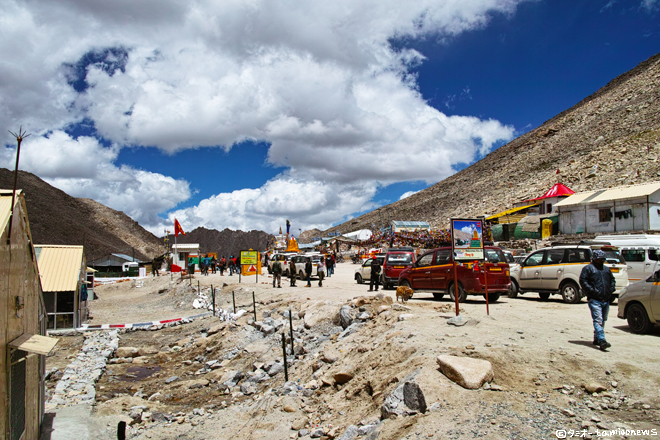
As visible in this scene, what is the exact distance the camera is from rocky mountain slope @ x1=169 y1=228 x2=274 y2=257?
9538 centimetres

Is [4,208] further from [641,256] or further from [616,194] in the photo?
[616,194]

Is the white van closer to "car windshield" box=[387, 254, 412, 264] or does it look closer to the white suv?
the white suv

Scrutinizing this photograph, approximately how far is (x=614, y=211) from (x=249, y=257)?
27604 millimetres

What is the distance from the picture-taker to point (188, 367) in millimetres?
14008

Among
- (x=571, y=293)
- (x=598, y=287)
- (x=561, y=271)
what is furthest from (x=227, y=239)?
(x=598, y=287)

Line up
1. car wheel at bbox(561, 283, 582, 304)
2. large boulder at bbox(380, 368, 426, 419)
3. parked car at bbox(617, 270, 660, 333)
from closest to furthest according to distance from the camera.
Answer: large boulder at bbox(380, 368, 426, 419), parked car at bbox(617, 270, 660, 333), car wheel at bbox(561, 283, 582, 304)

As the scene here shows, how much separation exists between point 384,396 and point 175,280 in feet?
112

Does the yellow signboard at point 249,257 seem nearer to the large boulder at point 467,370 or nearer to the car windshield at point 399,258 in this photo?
the car windshield at point 399,258

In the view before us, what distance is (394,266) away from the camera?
20.1m

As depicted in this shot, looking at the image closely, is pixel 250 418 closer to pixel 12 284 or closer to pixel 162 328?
pixel 12 284

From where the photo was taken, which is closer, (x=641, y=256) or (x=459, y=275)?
(x=459, y=275)

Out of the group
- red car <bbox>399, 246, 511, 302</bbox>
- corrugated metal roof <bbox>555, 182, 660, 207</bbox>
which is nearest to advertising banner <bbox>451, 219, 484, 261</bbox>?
red car <bbox>399, 246, 511, 302</bbox>

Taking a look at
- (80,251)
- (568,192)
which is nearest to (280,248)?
(568,192)

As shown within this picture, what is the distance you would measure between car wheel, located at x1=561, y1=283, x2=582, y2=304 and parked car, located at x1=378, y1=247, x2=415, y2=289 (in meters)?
6.77
